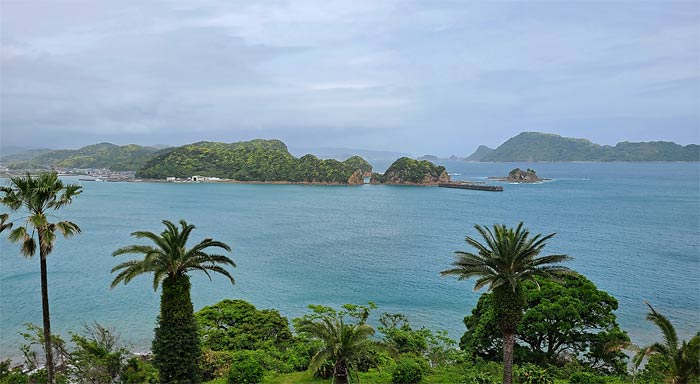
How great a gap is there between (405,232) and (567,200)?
63.8 metres

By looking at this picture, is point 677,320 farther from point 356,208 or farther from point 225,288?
point 356,208

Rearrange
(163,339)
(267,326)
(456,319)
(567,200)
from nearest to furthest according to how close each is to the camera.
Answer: (163,339) < (267,326) < (456,319) < (567,200)

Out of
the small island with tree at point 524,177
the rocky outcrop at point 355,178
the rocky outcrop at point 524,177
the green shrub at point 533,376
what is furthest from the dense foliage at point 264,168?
the green shrub at point 533,376

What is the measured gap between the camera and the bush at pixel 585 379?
59.3 feet

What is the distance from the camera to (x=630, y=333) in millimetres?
32281

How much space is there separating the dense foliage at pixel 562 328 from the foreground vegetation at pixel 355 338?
0.05m

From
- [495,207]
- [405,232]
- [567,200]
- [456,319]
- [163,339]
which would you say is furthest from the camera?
[567,200]

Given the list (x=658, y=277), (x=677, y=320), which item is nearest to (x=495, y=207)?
(x=658, y=277)

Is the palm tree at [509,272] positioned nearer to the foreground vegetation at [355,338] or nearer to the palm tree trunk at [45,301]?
the foreground vegetation at [355,338]

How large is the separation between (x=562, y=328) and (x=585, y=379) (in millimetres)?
3319

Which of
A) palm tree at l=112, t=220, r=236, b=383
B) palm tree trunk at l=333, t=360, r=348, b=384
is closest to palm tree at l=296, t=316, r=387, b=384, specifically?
palm tree trunk at l=333, t=360, r=348, b=384

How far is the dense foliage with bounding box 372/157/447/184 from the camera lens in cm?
16550

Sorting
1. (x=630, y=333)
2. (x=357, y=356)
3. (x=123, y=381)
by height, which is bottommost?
(x=630, y=333)

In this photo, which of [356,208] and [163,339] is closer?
[163,339]
